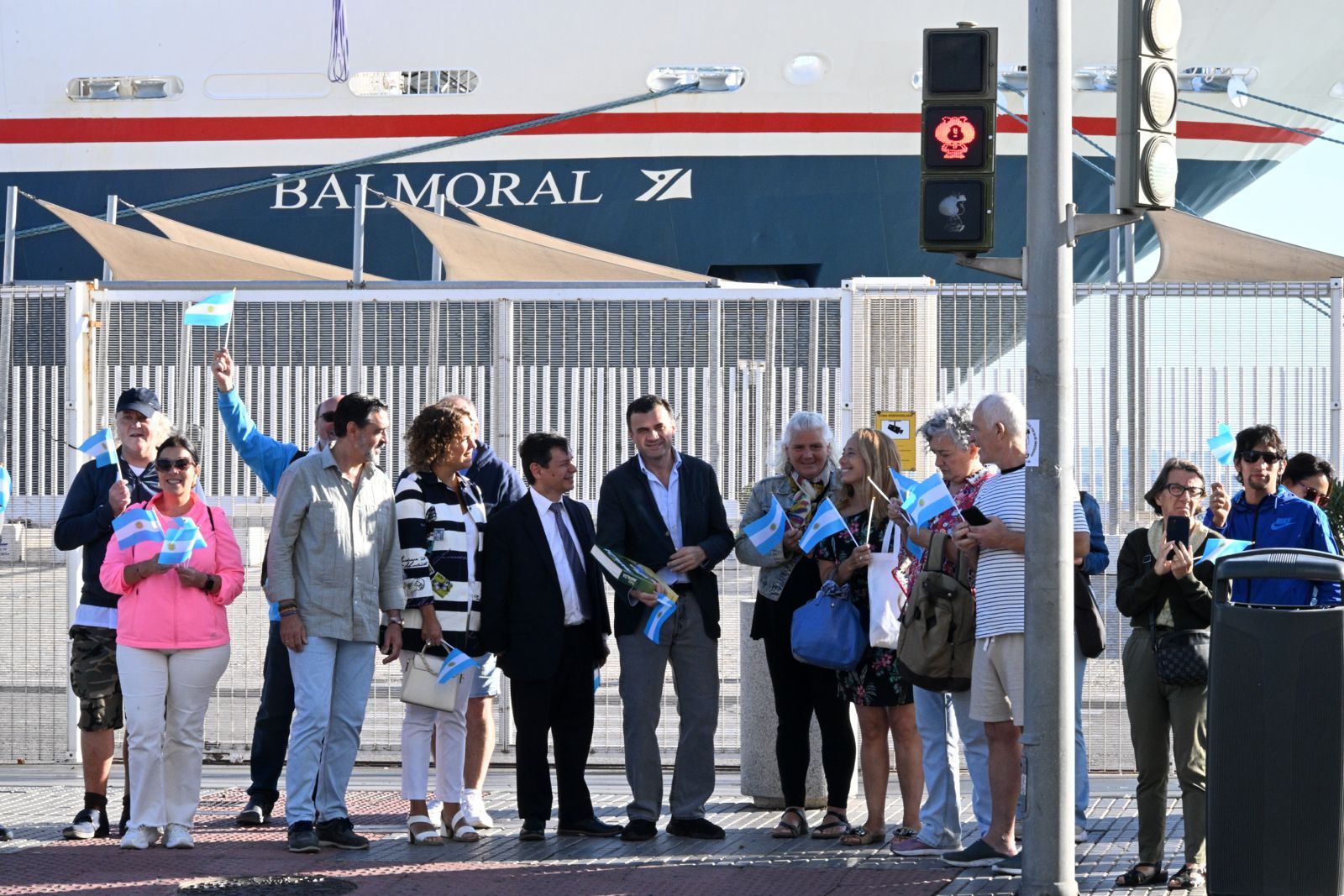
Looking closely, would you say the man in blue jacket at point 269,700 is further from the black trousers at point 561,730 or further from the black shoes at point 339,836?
the black trousers at point 561,730

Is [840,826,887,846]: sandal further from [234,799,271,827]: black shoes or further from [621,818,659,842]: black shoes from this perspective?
[234,799,271,827]: black shoes

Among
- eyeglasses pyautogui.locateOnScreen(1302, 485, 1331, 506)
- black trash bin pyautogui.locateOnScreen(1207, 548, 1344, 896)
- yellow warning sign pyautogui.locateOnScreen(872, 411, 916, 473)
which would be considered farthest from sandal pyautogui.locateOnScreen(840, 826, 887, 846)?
eyeglasses pyautogui.locateOnScreen(1302, 485, 1331, 506)

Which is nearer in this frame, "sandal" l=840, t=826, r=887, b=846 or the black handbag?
the black handbag

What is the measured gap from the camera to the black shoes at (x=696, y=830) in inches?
284

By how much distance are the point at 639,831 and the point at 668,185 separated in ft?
57.3

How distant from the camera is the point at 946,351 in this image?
8844 millimetres

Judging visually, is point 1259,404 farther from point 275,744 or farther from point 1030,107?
point 275,744

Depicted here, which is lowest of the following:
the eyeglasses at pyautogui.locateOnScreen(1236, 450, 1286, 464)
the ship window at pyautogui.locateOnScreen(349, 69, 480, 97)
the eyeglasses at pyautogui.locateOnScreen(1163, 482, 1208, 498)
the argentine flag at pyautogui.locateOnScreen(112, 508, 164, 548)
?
the argentine flag at pyautogui.locateOnScreen(112, 508, 164, 548)

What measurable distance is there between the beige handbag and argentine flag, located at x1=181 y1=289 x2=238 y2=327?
2.26 metres

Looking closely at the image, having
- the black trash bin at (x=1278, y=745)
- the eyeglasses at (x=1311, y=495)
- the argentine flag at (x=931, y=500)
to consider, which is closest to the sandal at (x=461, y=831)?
the argentine flag at (x=931, y=500)

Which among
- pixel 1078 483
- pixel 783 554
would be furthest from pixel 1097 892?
pixel 1078 483

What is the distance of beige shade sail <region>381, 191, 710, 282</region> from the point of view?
11.5 meters

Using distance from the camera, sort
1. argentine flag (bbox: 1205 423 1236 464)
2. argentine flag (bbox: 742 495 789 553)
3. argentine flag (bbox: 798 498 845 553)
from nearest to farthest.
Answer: argentine flag (bbox: 798 498 845 553)
argentine flag (bbox: 742 495 789 553)
argentine flag (bbox: 1205 423 1236 464)

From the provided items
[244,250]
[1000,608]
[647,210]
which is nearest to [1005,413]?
[1000,608]
